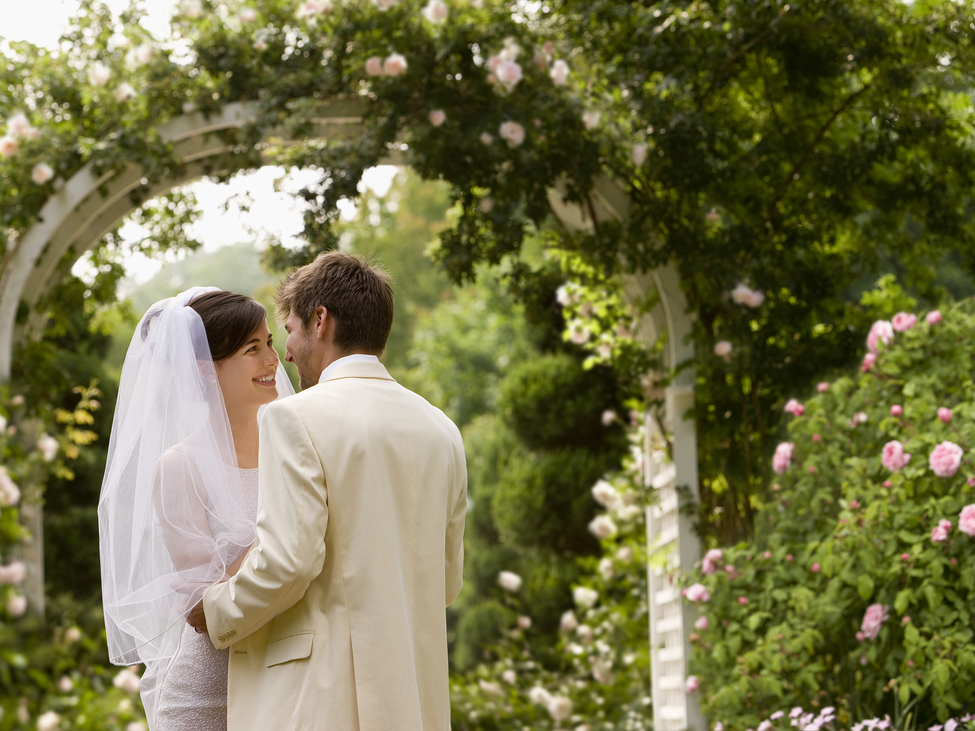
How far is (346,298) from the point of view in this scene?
1.77 meters

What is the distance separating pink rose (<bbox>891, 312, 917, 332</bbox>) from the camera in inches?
141

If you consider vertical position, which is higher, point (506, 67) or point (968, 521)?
point (506, 67)

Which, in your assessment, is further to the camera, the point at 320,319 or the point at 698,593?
the point at 698,593

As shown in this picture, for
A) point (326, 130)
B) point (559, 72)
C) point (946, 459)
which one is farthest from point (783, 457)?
point (326, 130)

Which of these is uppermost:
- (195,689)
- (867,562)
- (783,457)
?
(783,457)

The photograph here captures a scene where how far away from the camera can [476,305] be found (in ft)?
44.3

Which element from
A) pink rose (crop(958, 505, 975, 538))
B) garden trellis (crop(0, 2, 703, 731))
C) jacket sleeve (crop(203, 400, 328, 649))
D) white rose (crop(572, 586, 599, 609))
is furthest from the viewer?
white rose (crop(572, 586, 599, 609))

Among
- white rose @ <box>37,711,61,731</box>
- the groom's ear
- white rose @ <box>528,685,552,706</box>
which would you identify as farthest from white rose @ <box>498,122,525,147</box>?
white rose @ <box>37,711,61,731</box>

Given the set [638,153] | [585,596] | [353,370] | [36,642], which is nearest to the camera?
[353,370]

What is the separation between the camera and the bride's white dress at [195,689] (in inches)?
75.2

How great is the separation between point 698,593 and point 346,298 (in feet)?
8.36

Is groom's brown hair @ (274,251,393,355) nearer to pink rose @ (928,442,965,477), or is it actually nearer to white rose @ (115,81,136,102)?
pink rose @ (928,442,965,477)

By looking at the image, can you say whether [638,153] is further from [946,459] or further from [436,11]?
[946,459]

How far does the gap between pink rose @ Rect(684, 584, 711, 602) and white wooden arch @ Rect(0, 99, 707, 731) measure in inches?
15.2
